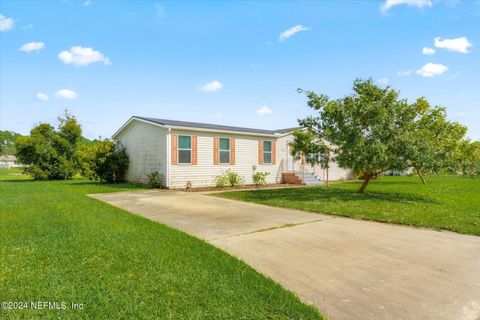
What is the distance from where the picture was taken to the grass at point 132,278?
2381mm

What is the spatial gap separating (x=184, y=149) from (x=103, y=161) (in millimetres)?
5283

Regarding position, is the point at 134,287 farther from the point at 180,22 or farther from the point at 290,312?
the point at 180,22

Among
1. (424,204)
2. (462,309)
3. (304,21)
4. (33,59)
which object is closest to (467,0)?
(304,21)

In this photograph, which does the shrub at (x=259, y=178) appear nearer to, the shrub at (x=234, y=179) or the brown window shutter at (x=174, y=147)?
the shrub at (x=234, y=179)

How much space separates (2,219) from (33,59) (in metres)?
9.80

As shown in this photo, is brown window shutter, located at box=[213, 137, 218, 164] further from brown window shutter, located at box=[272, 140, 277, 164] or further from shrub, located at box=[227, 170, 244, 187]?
brown window shutter, located at box=[272, 140, 277, 164]

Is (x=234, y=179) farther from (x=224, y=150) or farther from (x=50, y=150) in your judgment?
(x=50, y=150)

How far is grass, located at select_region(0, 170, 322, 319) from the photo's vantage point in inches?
93.7

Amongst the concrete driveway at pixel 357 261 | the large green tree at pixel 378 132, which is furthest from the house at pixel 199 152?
the concrete driveway at pixel 357 261

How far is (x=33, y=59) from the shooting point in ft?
40.8

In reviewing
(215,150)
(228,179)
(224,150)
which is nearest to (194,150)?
(215,150)

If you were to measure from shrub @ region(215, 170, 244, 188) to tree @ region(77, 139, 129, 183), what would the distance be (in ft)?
20.3

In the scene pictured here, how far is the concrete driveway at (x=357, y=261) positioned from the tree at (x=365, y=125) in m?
3.74

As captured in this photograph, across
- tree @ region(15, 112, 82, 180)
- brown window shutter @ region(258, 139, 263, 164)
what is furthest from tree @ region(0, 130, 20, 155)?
brown window shutter @ region(258, 139, 263, 164)
